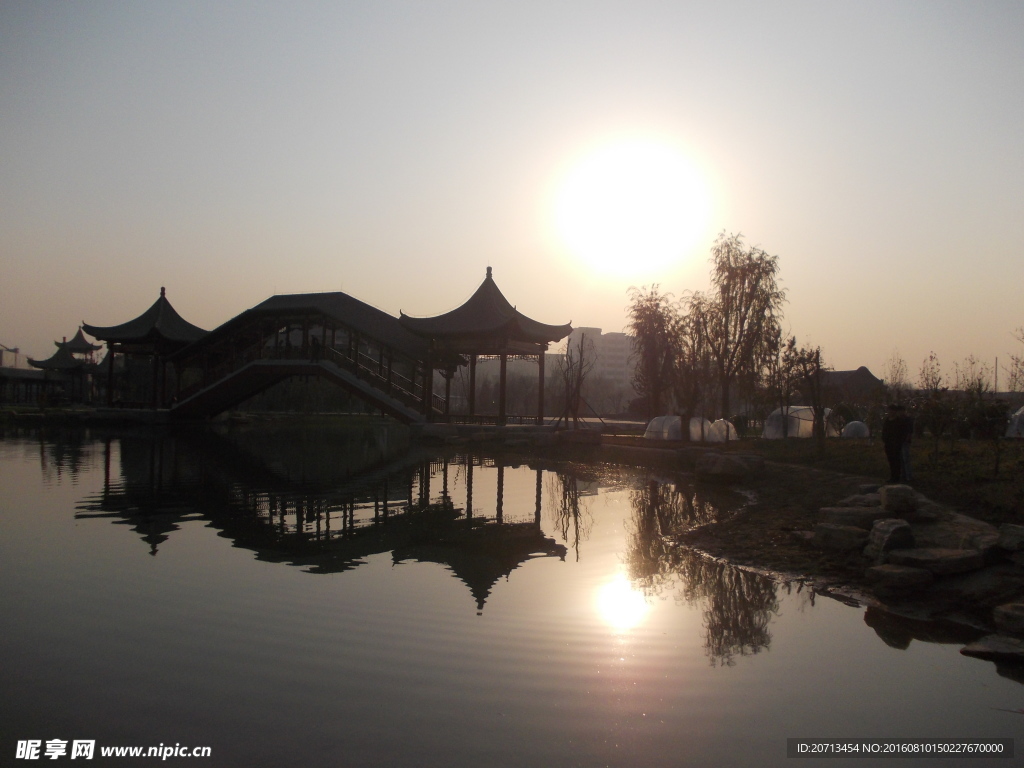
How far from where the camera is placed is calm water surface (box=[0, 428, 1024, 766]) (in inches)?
165

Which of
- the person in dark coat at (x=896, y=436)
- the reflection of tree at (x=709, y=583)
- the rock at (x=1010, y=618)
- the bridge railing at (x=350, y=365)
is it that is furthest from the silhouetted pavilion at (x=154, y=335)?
the rock at (x=1010, y=618)

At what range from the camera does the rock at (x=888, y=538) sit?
7902 millimetres

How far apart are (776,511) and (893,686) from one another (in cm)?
694

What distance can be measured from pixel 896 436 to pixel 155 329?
35.9 metres

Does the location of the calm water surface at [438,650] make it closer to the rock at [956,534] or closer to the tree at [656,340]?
the rock at [956,534]

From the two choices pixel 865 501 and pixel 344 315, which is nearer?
pixel 865 501

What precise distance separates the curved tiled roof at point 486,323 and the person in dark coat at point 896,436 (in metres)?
18.4

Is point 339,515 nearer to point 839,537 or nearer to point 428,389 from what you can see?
point 839,537

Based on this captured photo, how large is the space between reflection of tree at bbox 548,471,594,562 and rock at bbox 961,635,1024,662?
4343mm

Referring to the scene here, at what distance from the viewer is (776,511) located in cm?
1195

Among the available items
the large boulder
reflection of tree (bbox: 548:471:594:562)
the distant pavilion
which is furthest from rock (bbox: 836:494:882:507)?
the distant pavilion

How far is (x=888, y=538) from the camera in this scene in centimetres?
791

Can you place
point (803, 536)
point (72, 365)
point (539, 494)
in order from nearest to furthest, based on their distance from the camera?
point (803, 536), point (539, 494), point (72, 365)

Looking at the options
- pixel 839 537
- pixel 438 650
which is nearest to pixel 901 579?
pixel 839 537
